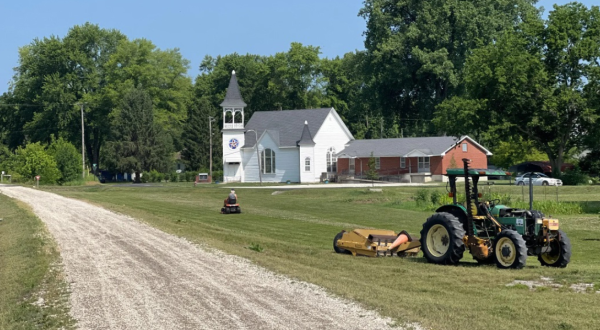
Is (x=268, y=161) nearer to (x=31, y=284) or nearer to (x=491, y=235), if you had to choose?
(x=491, y=235)

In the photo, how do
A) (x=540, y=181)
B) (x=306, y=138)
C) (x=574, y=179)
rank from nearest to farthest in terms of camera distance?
(x=574, y=179), (x=540, y=181), (x=306, y=138)

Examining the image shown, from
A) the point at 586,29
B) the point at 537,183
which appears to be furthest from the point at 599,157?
the point at 586,29

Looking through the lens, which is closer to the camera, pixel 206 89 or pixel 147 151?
pixel 147 151

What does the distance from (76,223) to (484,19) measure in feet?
205

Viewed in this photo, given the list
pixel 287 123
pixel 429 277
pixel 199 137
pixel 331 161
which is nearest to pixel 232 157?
pixel 287 123

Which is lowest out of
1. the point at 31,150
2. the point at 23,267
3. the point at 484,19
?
the point at 23,267

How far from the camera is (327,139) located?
276 ft

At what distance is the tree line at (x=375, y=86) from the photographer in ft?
190

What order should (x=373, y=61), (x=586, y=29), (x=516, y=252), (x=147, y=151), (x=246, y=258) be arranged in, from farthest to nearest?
(x=147, y=151) < (x=373, y=61) < (x=586, y=29) < (x=246, y=258) < (x=516, y=252)

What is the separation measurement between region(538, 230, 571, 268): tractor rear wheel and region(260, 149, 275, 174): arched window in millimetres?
67580

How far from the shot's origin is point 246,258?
17.6 metres

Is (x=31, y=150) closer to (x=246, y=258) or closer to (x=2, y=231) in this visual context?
(x=2, y=231)

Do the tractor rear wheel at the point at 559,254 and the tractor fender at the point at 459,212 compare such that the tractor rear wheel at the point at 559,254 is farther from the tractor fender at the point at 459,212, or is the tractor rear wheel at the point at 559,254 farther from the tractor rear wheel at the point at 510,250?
the tractor fender at the point at 459,212

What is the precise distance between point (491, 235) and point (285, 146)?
218 ft
